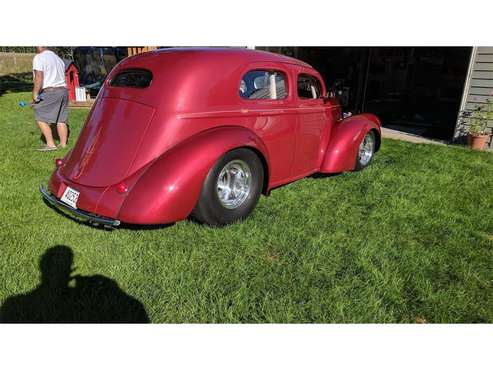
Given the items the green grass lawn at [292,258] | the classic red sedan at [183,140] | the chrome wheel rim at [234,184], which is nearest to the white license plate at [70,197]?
the classic red sedan at [183,140]

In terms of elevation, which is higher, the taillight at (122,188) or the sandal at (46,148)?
the taillight at (122,188)

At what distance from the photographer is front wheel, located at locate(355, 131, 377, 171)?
17.3 ft

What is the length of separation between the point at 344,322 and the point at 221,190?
164cm

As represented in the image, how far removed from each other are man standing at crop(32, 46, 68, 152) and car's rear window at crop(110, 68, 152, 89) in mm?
2857

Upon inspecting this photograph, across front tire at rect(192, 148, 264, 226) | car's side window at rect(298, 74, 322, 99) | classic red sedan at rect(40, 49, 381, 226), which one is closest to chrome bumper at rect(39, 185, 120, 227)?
classic red sedan at rect(40, 49, 381, 226)

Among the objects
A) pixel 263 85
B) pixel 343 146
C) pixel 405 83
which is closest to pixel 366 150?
pixel 343 146

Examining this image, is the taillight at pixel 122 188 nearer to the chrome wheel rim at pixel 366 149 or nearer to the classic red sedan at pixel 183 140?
the classic red sedan at pixel 183 140

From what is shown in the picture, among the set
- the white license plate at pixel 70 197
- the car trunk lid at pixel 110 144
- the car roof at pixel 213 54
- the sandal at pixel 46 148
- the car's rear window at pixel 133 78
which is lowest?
the sandal at pixel 46 148

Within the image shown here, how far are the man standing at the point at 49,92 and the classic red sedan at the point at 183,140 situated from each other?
9.37ft

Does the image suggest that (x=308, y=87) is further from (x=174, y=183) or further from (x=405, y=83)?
(x=405, y=83)

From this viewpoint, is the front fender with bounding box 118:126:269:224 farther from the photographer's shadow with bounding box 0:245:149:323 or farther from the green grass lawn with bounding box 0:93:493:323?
the photographer's shadow with bounding box 0:245:149:323

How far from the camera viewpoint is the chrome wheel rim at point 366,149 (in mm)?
5328

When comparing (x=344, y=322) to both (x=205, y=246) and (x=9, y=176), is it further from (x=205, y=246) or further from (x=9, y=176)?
(x=9, y=176)

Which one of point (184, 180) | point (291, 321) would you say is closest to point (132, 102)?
point (184, 180)
